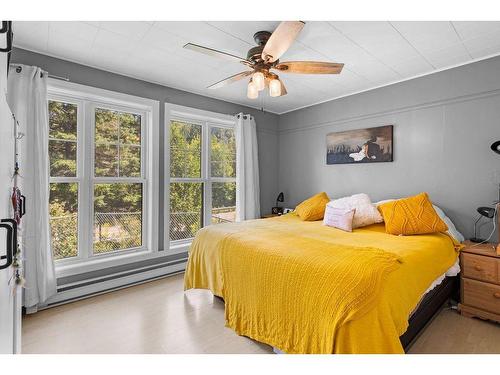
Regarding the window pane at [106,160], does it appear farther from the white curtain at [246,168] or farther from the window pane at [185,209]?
the white curtain at [246,168]

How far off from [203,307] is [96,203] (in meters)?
1.74

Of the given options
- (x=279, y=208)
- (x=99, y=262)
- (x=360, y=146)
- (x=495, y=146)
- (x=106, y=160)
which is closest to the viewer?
(x=495, y=146)

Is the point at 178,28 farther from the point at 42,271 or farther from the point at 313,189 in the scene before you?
the point at 313,189

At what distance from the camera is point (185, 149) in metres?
3.76

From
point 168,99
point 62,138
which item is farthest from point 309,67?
point 62,138

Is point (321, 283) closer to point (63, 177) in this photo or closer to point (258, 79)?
point (258, 79)

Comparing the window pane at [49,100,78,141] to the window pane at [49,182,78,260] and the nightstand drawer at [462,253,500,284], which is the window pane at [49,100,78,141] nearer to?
the window pane at [49,182,78,260]

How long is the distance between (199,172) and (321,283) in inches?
107

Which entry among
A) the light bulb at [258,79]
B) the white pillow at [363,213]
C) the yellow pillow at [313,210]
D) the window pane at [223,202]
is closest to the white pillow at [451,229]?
the white pillow at [363,213]

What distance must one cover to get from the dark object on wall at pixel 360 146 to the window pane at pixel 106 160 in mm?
2963

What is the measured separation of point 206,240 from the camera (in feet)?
8.46
